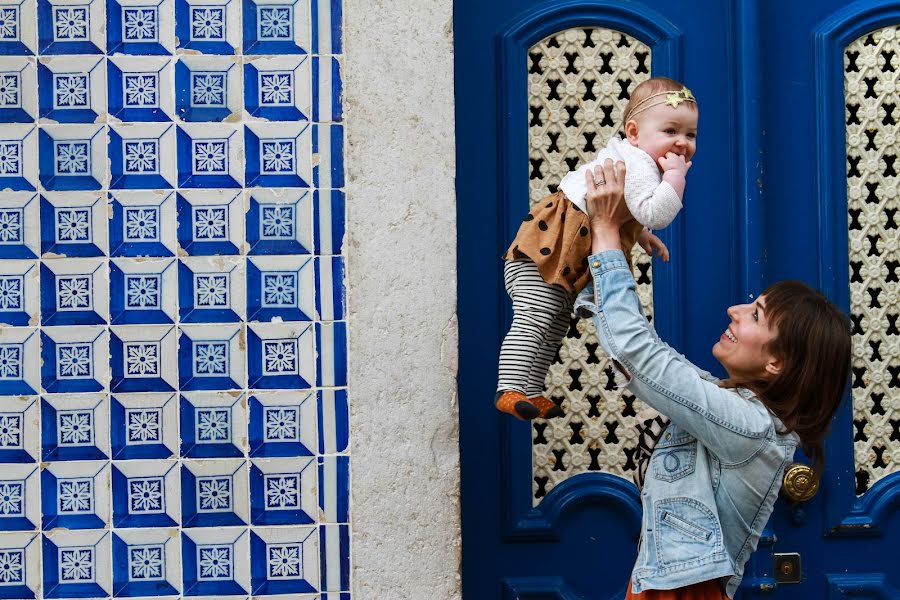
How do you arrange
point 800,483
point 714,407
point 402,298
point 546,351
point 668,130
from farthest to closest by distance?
point 800,483
point 402,298
point 546,351
point 668,130
point 714,407

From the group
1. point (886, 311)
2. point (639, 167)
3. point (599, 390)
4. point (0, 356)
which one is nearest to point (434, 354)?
point (599, 390)

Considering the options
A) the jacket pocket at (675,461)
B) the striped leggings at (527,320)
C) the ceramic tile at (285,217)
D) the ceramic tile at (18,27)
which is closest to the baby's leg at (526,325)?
the striped leggings at (527,320)

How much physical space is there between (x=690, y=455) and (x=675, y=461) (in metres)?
0.03

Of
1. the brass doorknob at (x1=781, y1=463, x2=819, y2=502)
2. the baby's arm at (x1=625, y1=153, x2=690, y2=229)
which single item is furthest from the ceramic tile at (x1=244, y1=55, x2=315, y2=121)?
the brass doorknob at (x1=781, y1=463, x2=819, y2=502)

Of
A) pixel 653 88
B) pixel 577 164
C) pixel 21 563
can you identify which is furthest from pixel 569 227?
pixel 21 563

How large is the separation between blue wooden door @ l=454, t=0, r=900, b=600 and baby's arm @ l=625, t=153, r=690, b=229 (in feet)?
2.12

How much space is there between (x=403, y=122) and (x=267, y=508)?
0.92 m

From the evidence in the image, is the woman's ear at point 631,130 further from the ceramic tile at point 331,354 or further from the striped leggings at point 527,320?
the ceramic tile at point 331,354

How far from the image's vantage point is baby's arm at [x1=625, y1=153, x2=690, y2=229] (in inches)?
75.0

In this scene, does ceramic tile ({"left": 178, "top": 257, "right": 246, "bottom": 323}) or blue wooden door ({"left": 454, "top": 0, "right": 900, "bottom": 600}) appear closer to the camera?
ceramic tile ({"left": 178, "top": 257, "right": 246, "bottom": 323})

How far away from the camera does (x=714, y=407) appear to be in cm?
188

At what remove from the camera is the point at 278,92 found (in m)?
2.42

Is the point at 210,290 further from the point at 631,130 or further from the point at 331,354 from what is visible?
the point at 631,130

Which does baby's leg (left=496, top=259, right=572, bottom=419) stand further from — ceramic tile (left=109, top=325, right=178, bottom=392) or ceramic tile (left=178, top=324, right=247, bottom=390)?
ceramic tile (left=109, top=325, right=178, bottom=392)
